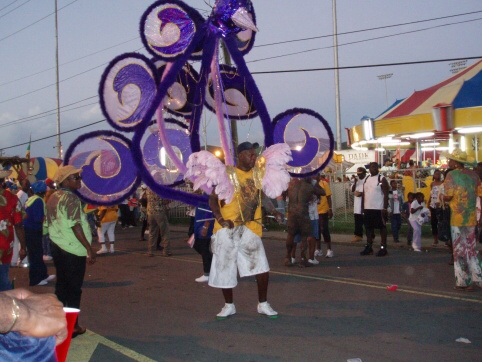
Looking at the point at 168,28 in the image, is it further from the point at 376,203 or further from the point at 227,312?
the point at 376,203

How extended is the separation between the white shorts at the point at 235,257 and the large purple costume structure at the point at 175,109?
62cm

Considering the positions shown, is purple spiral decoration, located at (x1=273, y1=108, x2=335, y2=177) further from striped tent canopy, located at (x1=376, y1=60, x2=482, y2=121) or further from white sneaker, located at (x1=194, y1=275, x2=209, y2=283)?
striped tent canopy, located at (x1=376, y1=60, x2=482, y2=121)

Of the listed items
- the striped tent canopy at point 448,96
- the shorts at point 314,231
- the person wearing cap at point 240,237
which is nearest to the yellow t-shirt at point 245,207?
the person wearing cap at point 240,237

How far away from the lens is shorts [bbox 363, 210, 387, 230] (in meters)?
10.9

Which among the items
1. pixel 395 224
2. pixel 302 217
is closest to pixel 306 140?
pixel 302 217

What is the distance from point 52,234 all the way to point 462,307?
15.2ft

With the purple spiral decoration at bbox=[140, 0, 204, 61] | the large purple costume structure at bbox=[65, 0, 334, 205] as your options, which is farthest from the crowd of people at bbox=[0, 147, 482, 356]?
the purple spiral decoration at bbox=[140, 0, 204, 61]

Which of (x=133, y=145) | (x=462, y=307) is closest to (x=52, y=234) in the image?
(x=133, y=145)

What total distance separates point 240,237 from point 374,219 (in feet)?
18.4

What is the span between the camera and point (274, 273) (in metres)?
9.34

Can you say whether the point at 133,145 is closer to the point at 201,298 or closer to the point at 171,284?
the point at 201,298

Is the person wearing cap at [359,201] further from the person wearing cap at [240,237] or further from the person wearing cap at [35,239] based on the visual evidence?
the person wearing cap at [35,239]

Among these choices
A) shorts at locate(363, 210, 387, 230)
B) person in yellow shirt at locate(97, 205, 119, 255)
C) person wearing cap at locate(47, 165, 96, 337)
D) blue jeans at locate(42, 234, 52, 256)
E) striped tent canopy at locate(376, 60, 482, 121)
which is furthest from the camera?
striped tent canopy at locate(376, 60, 482, 121)

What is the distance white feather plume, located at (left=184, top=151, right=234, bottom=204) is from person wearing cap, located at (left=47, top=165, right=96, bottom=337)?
1.26 m
